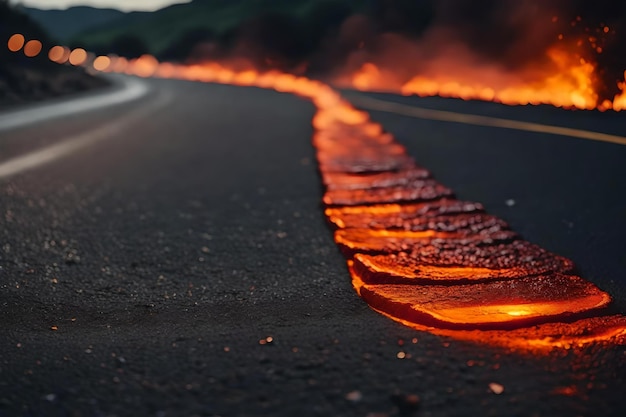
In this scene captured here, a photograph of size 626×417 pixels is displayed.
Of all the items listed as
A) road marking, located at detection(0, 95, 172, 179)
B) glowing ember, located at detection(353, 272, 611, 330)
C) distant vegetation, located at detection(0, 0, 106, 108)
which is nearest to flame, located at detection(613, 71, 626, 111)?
glowing ember, located at detection(353, 272, 611, 330)

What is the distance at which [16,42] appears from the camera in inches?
1273

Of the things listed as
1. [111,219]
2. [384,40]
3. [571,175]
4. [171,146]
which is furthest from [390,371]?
[384,40]

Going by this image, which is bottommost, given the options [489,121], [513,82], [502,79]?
[489,121]

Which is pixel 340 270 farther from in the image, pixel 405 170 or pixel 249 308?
pixel 405 170

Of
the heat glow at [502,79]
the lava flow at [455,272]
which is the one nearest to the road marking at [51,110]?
the heat glow at [502,79]

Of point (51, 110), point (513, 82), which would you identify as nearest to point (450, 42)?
point (513, 82)

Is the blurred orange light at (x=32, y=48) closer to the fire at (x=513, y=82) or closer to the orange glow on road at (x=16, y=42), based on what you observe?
the orange glow on road at (x=16, y=42)

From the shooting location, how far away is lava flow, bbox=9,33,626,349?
240 cm

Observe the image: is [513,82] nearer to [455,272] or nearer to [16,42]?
[455,272]

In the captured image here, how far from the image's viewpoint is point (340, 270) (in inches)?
129

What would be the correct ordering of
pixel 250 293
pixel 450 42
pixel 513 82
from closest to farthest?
pixel 250 293, pixel 513 82, pixel 450 42

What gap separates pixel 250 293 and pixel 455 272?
993 mm

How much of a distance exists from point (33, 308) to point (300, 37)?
68.3m

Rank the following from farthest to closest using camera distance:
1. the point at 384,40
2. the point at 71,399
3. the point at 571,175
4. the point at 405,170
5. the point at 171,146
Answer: the point at 384,40, the point at 171,146, the point at 405,170, the point at 571,175, the point at 71,399
